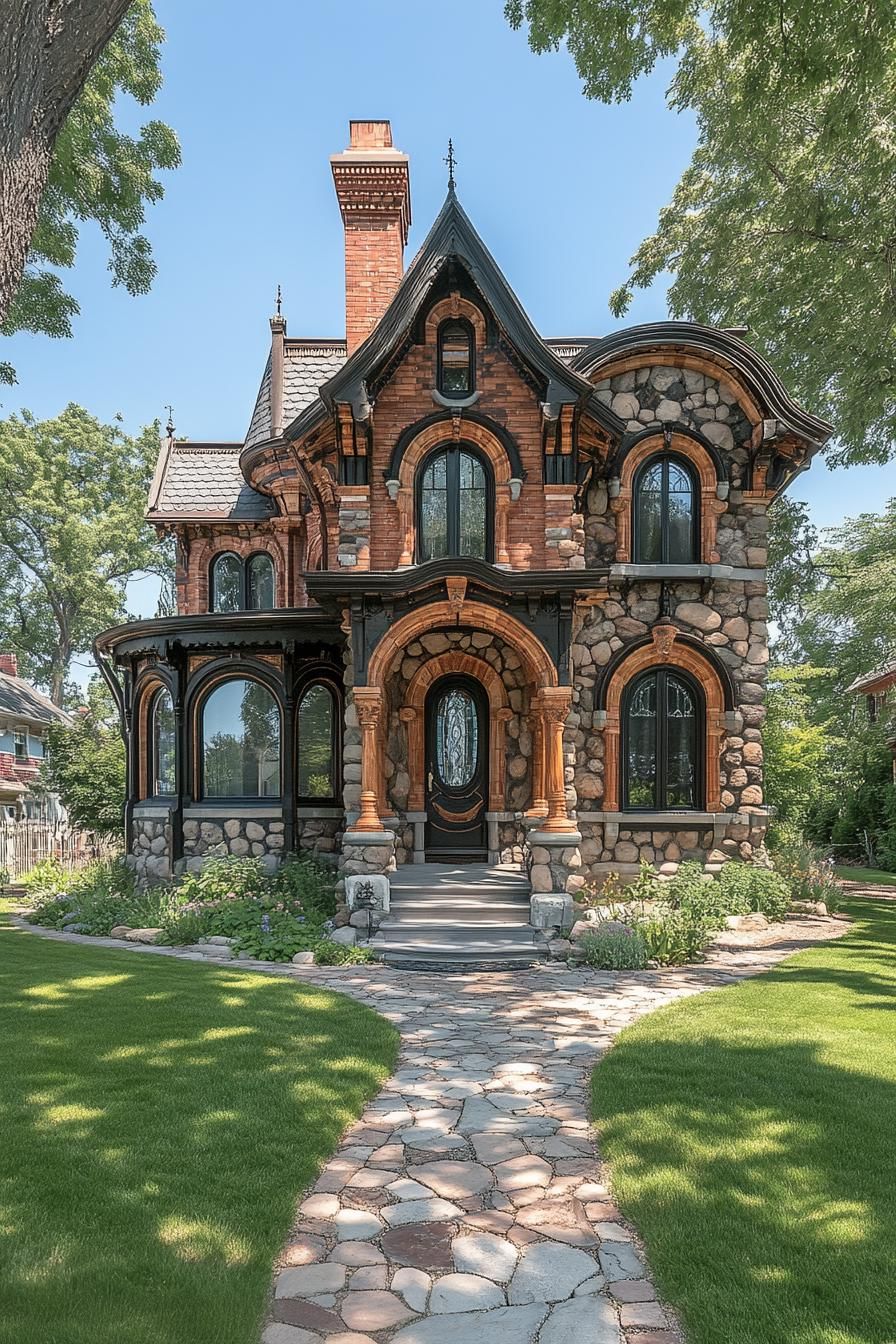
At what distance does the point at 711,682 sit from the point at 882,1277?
10.5 meters

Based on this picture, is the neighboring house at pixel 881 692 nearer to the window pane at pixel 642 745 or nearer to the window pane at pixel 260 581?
the window pane at pixel 642 745

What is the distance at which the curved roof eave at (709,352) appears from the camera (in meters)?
13.2

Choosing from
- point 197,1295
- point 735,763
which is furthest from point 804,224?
point 197,1295

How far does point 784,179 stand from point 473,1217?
15527 millimetres

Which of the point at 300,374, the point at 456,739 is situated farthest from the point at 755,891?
the point at 300,374

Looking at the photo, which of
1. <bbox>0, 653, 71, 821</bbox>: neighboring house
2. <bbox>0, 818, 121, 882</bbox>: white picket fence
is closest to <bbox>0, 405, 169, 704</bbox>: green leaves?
<bbox>0, 653, 71, 821</bbox>: neighboring house

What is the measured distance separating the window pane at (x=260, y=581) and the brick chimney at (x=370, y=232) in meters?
4.46

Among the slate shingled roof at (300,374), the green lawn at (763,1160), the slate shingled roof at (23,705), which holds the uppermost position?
the slate shingled roof at (300,374)

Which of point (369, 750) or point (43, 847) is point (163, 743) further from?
point (43, 847)

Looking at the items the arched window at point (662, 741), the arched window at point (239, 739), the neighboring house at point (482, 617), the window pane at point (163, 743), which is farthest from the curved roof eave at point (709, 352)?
the window pane at point (163, 743)

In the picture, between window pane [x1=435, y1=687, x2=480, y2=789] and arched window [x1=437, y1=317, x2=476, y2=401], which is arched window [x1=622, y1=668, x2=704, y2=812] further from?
arched window [x1=437, y1=317, x2=476, y2=401]

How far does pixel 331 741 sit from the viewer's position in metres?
14.1

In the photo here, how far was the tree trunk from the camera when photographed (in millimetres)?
3188

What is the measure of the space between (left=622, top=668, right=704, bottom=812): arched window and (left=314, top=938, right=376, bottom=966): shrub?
5.02 metres
